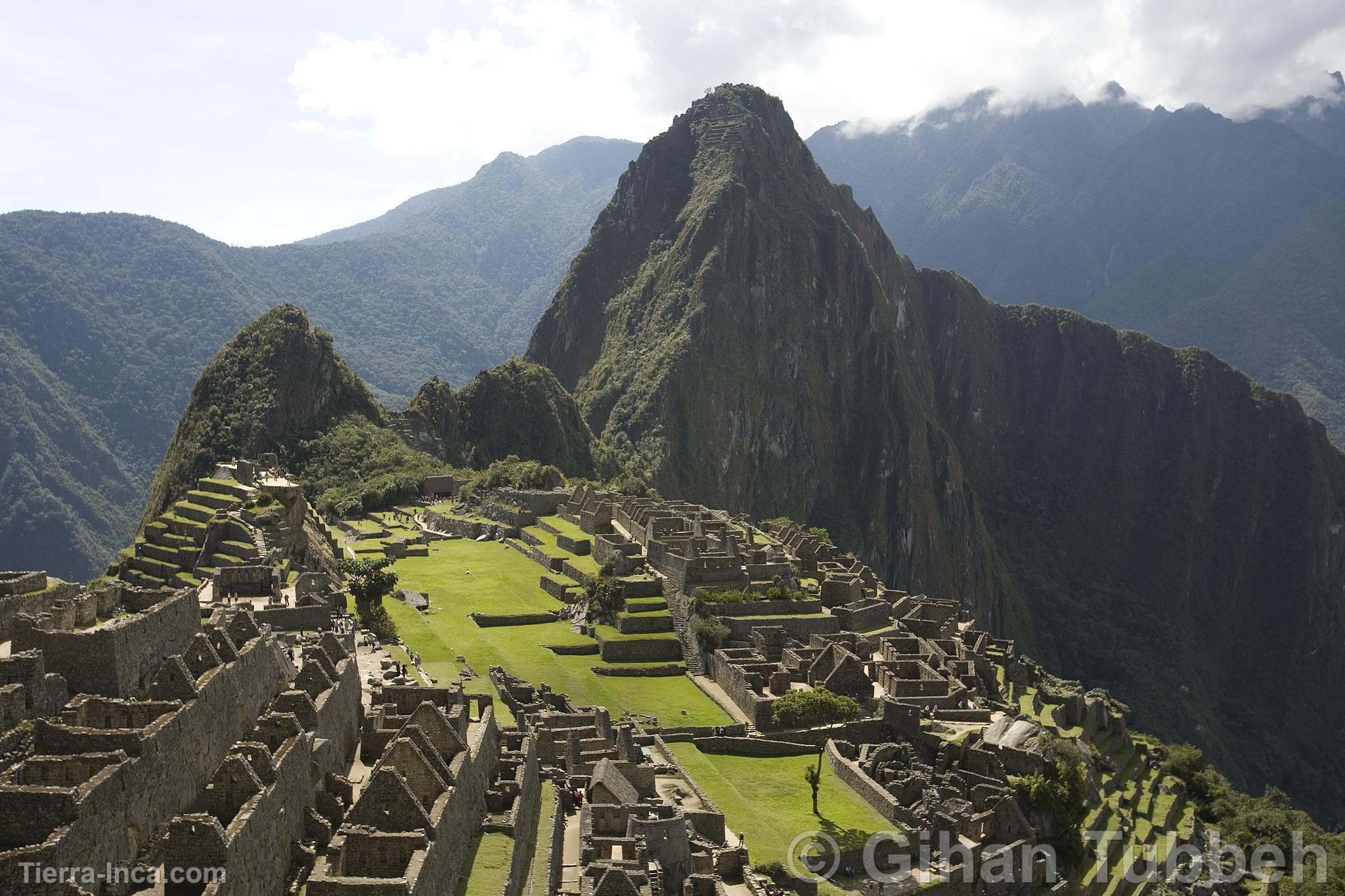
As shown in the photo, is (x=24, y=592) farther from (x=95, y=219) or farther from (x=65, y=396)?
(x=95, y=219)

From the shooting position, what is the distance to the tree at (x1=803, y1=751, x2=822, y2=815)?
1561 inches

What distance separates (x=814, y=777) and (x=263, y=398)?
8244 cm

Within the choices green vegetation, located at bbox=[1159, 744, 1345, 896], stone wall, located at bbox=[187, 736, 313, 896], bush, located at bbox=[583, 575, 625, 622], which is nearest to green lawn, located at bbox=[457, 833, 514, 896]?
stone wall, located at bbox=[187, 736, 313, 896]

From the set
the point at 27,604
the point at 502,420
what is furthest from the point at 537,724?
the point at 502,420

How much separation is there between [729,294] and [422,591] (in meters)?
142

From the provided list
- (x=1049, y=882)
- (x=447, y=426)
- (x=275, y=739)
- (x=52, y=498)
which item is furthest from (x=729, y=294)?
(x=275, y=739)

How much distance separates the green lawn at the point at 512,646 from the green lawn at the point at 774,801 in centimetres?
322

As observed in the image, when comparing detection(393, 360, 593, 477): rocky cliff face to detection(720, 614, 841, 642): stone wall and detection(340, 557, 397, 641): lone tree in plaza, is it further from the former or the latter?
detection(720, 614, 841, 642): stone wall

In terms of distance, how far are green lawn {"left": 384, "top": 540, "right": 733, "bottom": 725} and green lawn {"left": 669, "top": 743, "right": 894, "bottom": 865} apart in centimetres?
322

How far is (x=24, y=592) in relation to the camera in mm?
25719

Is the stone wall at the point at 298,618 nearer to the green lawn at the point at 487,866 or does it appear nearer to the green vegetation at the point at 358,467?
the green lawn at the point at 487,866

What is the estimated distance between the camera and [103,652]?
21.9 metres

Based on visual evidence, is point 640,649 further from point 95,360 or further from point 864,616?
point 95,360

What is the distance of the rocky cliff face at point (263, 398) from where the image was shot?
105812 millimetres
